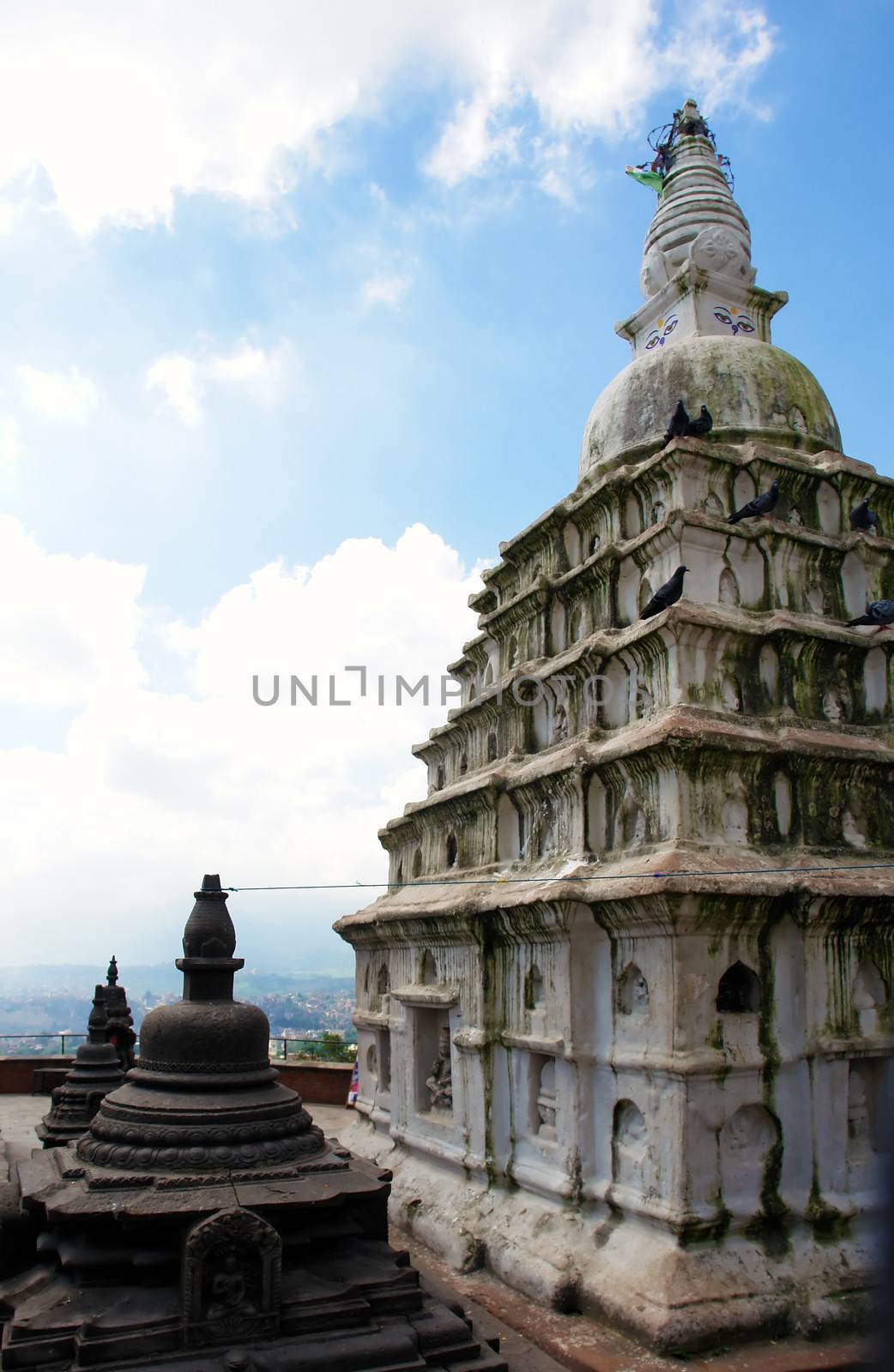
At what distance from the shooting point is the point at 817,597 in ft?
50.8

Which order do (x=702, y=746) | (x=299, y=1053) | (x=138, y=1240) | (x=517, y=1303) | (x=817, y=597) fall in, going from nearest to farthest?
(x=138, y=1240) < (x=517, y=1303) < (x=702, y=746) < (x=817, y=597) < (x=299, y=1053)

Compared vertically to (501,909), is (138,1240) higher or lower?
lower

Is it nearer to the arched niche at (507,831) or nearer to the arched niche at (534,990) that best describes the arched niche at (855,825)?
the arched niche at (534,990)

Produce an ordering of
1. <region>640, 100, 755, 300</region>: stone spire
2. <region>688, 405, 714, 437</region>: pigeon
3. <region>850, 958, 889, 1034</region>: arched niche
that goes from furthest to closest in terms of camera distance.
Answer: <region>640, 100, 755, 300</region>: stone spire → <region>688, 405, 714, 437</region>: pigeon → <region>850, 958, 889, 1034</region>: arched niche

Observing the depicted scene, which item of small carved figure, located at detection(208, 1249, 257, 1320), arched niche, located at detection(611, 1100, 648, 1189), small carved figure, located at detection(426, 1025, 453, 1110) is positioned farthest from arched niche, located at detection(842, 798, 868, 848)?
small carved figure, located at detection(208, 1249, 257, 1320)

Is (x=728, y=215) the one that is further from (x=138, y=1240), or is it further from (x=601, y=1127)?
(x=138, y=1240)

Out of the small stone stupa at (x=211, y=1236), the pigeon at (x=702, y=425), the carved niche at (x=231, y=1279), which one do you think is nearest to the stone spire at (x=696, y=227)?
the pigeon at (x=702, y=425)

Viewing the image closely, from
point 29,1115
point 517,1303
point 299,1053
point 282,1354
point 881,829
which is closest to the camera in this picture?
point 282,1354

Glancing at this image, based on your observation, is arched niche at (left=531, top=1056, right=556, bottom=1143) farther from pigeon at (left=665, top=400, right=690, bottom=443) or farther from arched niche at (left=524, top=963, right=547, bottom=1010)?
pigeon at (left=665, top=400, right=690, bottom=443)

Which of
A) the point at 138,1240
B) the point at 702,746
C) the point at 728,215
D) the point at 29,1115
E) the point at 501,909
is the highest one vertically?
the point at 728,215

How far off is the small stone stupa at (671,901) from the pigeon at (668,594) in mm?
281

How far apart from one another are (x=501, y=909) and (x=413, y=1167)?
16.9ft

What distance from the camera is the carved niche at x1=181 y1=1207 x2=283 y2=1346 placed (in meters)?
6.88

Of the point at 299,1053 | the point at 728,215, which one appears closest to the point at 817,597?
the point at 728,215
